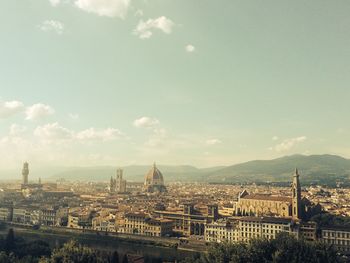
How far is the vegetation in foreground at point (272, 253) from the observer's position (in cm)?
3275

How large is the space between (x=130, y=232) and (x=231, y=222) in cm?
1513

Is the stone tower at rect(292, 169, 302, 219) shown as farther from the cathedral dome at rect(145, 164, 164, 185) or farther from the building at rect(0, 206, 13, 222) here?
the cathedral dome at rect(145, 164, 164, 185)

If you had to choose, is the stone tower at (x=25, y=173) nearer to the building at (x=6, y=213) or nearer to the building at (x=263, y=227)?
the building at (x=6, y=213)

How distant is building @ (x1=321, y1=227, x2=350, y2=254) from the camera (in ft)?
Answer: 158

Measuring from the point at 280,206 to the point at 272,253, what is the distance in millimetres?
35238

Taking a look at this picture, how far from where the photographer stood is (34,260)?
3406cm

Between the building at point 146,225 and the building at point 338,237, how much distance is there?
21.2 metres

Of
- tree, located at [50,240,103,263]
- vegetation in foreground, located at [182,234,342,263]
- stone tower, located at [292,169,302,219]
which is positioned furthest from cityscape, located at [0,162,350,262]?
tree, located at [50,240,103,263]

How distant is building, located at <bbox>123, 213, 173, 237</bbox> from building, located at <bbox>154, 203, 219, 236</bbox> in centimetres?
252

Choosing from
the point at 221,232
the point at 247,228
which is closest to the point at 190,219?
the point at 221,232

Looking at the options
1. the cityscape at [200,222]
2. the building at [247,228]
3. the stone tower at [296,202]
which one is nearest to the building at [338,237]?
the cityscape at [200,222]

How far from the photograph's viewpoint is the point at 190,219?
62875 mm

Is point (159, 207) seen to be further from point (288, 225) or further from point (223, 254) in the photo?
point (223, 254)

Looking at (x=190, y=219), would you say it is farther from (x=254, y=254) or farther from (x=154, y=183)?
(x=154, y=183)
